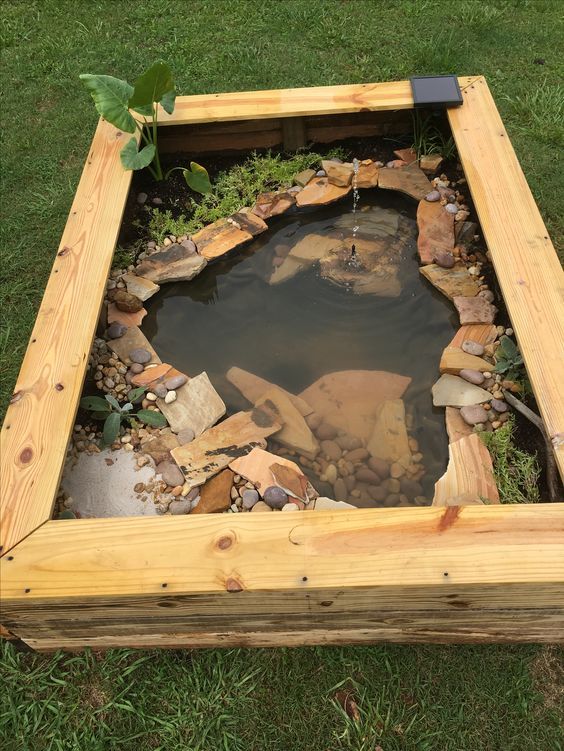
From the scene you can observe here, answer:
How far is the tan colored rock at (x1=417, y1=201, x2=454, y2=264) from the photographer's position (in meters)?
2.47

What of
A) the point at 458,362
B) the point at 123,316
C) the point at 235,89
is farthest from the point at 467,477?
the point at 235,89

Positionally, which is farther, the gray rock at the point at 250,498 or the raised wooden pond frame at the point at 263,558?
the gray rock at the point at 250,498

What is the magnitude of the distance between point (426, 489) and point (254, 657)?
0.74m

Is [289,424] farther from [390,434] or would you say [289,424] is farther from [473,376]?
[473,376]

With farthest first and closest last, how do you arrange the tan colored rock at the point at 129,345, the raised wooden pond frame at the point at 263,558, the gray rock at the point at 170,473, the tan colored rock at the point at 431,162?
the tan colored rock at the point at 431,162 → the tan colored rock at the point at 129,345 → the gray rock at the point at 170,473 → the raised wooden pond frame at the point at 263,558

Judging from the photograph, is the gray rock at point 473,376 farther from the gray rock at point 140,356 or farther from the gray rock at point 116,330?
the gray rock at point 116,330

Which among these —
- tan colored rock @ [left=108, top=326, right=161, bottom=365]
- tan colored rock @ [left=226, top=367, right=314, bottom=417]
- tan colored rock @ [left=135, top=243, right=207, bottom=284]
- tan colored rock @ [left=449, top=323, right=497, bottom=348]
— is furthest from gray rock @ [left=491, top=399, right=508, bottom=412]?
tan colored rock @ [left=135, top=243, right=207, bottom=284]

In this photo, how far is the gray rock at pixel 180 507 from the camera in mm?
1819

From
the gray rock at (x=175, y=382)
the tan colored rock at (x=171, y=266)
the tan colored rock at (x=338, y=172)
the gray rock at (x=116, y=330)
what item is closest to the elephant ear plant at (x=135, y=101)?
the tan colored rock at (x=171, y=266)

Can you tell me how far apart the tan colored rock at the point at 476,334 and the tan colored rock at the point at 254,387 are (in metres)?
0.59

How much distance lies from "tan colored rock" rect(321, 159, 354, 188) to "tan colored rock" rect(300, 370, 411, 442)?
104 cm

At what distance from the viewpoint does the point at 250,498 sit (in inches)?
71.6

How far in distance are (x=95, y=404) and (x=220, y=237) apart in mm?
1002

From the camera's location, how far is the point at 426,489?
1.90 meters
